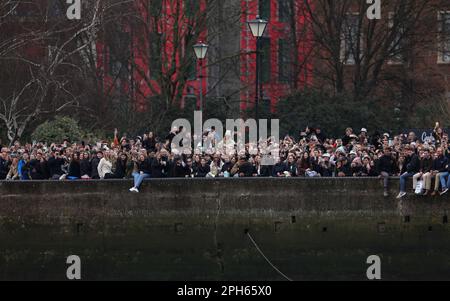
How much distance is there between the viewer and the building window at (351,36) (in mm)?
54781

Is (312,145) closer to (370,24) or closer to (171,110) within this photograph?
(171,110)

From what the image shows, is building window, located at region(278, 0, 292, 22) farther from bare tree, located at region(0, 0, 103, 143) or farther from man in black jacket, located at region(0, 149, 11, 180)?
man in black jacket, located at region(0, 149, 11, 180)

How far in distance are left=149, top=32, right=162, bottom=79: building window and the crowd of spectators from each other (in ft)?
49.2

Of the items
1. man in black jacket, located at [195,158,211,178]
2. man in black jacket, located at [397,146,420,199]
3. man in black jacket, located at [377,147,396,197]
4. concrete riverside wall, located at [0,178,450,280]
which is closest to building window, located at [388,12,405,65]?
man in black jacket, located at [195,158,211,178]

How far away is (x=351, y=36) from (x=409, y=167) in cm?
2232

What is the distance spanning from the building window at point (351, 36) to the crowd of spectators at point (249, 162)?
58.8 feet

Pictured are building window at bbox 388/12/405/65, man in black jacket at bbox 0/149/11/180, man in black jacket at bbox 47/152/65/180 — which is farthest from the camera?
building window at bbox 388/12/405/65

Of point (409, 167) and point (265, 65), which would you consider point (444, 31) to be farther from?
point (409, 167)

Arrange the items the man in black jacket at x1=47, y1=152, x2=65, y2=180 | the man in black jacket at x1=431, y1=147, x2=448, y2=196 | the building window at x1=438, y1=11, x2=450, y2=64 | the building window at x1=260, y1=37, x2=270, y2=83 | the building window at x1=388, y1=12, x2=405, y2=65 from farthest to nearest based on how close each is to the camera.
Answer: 1. the building window at x1=260, y1=37, x2=270, y2=83
2. the building window at x1=438, y1=11, x2=450, y2=64
3. the building window at x1=388, y1=12, x2=405, y2=65
4. the man in black jacket at x1=47, y1=152, x2=65, y2=180
5. the man in black jacket at x1=431, y1=147, x2=448, y2=196

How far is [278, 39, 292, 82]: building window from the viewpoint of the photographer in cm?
5969

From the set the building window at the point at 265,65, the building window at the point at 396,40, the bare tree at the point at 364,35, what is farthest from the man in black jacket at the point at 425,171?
the building window at the point at 265,65

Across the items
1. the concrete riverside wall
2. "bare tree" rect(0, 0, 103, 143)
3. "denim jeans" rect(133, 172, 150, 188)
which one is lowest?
the concrete riverside wall

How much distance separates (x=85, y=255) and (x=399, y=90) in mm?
25788

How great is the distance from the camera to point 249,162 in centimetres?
3509
